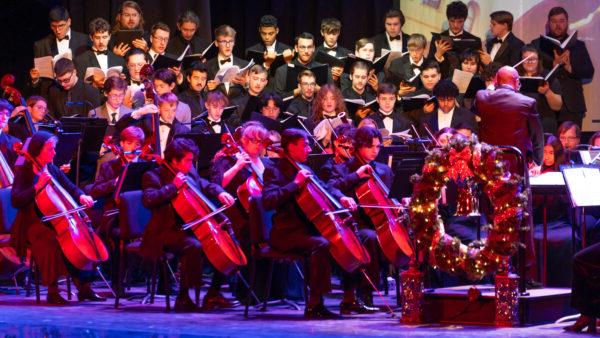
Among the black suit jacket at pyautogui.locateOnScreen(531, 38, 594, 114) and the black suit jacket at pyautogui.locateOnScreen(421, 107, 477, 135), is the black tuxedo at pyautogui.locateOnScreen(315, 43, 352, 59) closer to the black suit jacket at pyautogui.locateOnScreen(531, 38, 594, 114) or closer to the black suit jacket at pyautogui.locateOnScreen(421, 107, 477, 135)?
the black suit jacket at pyautogui.locateOnScreen(421, 107, 477, 135)

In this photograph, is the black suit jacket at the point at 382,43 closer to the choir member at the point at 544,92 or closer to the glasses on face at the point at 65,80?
the choir member at the point at 544,92

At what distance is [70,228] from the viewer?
300 inches

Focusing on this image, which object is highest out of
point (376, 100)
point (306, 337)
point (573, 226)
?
point (376, 100)

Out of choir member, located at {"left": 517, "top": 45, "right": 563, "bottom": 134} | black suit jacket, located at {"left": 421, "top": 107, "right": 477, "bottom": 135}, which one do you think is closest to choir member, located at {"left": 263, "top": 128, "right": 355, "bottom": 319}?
black suit jacket, located at {"left": 421, "top": 107, "right": 477, "bottom": 135}

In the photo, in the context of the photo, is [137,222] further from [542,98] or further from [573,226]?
[542,98]

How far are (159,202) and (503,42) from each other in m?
5.04

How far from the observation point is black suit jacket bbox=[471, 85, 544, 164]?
24.6 ft

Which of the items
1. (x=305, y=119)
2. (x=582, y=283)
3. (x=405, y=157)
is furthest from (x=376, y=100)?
(x=582, y=283)

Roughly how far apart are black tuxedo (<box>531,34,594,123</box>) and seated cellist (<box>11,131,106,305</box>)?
16.9 feet

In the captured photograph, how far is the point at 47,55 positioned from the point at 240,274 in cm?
363

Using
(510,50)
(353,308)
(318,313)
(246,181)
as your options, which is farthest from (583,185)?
(510,50)

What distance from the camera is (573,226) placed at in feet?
25.0

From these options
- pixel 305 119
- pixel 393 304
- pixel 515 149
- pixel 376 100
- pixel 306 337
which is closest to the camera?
pixel 306 337

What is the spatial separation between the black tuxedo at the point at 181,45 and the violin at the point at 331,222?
13.9 feet
